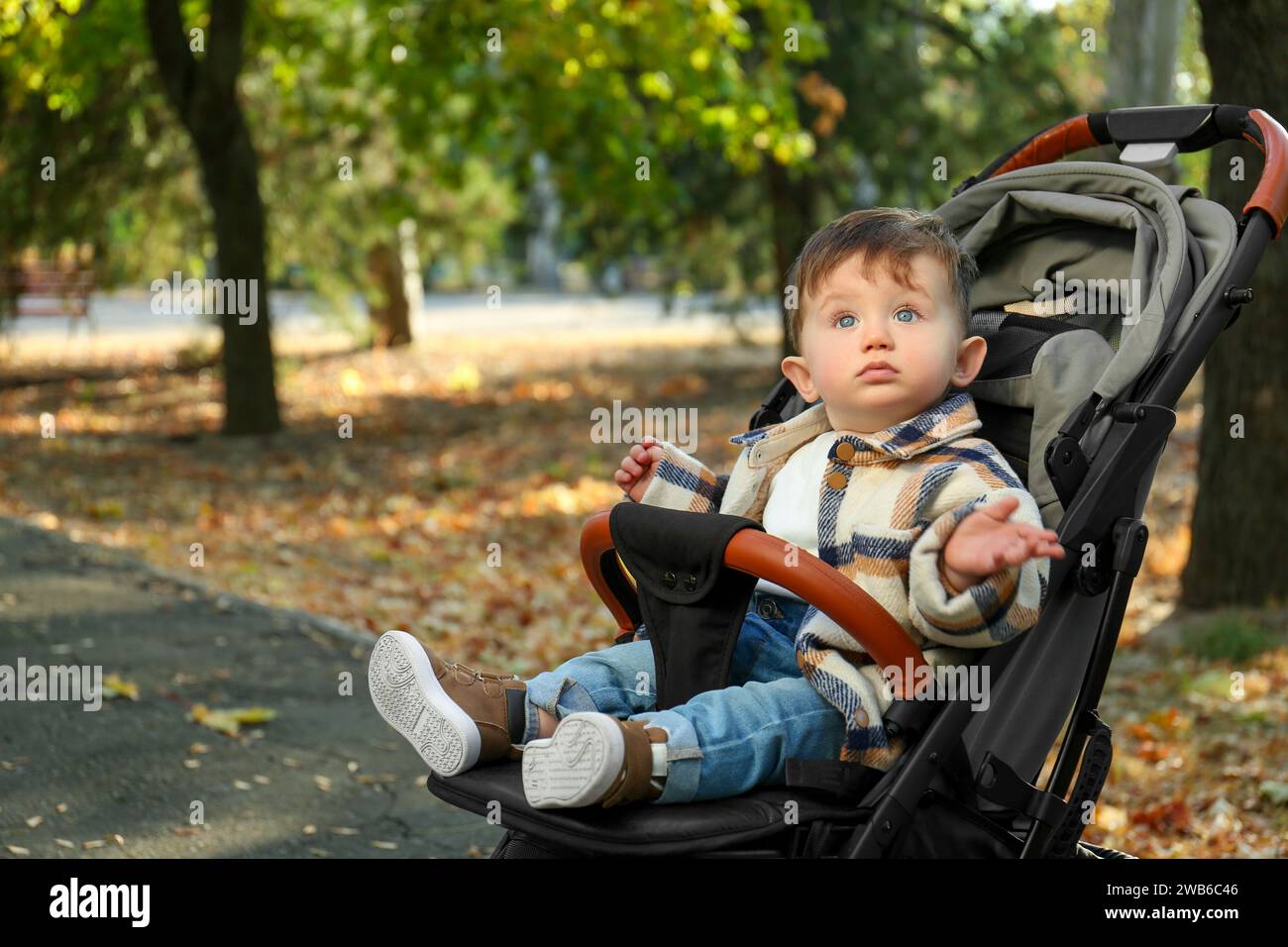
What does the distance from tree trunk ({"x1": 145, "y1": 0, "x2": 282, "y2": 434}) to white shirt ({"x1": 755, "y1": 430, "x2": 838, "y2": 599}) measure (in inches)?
380

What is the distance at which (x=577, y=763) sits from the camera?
8.31 ft

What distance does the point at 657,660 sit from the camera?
297 cm

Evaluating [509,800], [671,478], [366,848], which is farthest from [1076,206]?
[366,848]

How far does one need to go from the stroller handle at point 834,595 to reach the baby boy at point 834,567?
0.23 feet

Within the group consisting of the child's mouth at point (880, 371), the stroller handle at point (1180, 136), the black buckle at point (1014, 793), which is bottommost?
the black buckle at point (1014, 793)

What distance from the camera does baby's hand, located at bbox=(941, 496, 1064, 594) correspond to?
98.1 inches

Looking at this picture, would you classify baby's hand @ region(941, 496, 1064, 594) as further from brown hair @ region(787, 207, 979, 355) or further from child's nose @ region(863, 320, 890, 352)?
brown hair @ region(787, 207, 979, 355)

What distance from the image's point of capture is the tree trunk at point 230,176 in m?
11.6

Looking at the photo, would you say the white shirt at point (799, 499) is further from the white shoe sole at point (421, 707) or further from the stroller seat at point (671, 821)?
the white shoe sole at point (421, 707)

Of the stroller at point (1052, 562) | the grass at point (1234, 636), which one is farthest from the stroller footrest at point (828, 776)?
the grass at point (1234, 636)

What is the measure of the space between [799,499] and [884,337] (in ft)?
1.40

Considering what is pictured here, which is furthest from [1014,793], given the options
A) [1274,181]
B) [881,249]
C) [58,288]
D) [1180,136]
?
[58,288]

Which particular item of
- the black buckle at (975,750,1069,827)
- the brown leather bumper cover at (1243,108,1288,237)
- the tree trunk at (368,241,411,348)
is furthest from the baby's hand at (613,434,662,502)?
the tree trunk at (368,241,411,348)

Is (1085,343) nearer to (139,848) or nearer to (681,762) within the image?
(681,762)
